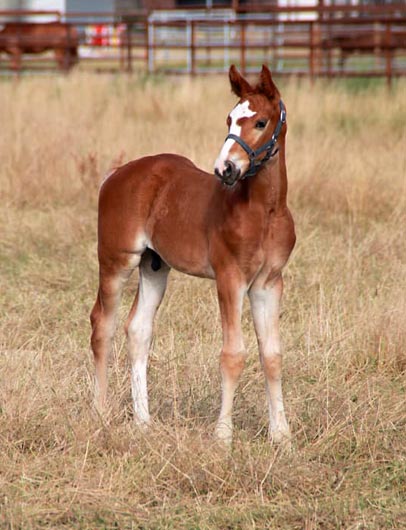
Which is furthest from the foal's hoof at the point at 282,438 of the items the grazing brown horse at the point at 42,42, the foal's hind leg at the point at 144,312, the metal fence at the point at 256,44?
the grazing brown horse at the point at 42,42

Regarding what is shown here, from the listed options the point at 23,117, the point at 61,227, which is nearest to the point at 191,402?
the point at 61,227

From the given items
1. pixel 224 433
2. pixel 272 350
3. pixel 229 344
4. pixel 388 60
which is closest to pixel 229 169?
pixel 229 344

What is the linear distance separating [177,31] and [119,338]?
3260 cm

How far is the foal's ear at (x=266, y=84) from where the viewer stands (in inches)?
151

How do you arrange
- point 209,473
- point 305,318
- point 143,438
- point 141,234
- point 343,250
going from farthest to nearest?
1. point 343,250
2. point 305,318
3. point 141,234
4. point 143,438
5. point 209,473

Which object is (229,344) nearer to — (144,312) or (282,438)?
(282,438)

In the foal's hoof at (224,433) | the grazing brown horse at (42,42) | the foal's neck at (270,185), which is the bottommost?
the grazing brown horse at (42,42)

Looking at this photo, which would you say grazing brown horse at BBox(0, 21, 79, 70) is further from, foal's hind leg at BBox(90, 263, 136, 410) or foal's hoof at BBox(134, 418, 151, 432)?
foal's hoof at BBox(134, 418, 151, 432)

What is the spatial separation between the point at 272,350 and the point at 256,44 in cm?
1698

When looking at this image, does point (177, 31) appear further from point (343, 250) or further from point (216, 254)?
point (216, 254)

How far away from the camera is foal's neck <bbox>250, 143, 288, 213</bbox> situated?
13.1ft

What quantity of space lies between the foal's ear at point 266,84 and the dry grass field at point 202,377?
130 centimetres

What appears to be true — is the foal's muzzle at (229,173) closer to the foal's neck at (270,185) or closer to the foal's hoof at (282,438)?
the foal's neck at (270,185)

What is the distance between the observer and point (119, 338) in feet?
17.7
